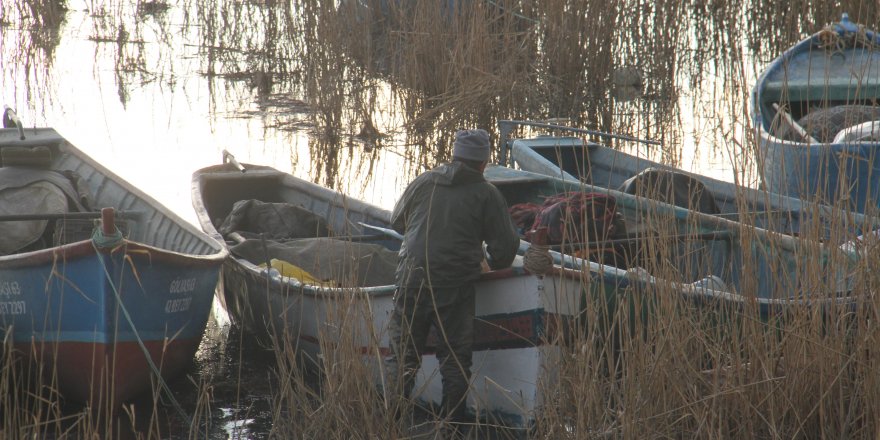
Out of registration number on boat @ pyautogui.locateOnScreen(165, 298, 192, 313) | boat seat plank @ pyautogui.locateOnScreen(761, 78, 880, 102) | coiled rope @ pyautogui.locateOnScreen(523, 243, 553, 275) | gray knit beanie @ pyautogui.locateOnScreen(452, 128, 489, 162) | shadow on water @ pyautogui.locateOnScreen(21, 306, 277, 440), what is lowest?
shadow on water @ pyautogui.locateOnScreen(21, 306, 277, 440)

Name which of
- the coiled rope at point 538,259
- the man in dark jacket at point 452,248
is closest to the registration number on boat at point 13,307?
the man in dark jacket at point 452,248

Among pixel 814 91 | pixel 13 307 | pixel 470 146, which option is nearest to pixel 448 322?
pixel 470 146

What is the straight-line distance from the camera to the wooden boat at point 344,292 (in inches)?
173

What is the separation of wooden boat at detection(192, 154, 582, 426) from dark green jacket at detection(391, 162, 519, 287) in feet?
0.43

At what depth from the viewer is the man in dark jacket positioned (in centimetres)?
506

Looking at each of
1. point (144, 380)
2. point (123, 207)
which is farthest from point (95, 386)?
point (123, 207)

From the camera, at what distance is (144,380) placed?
18.1ft

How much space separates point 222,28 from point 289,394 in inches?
453

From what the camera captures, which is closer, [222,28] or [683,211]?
[683,211]

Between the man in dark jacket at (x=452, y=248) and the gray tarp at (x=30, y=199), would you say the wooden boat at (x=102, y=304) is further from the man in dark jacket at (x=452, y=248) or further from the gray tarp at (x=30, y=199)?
the man in dark jacket at (x=452, y=248)

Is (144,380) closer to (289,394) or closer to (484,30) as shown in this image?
(289,394)

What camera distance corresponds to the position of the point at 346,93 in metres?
12.2

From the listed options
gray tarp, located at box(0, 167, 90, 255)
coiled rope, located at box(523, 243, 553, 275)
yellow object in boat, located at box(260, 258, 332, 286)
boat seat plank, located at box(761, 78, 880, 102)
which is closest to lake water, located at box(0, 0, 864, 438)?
boat seat plank, located at box(761, 78, 880, 102)

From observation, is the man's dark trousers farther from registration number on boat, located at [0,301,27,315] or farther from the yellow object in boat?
registration number on boat, located at [0,301,27,315]
